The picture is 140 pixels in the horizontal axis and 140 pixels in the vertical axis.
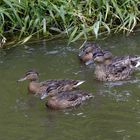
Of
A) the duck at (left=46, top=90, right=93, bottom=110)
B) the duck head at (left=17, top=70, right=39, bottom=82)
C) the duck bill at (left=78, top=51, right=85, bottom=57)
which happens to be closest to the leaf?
the duck bill at (left=78, top=51, right=85, bottom=57)

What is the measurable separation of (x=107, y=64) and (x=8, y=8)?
89.4 inches

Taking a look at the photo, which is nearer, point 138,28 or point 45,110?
point 45,110

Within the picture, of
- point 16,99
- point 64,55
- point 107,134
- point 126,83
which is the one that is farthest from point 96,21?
point 107,134

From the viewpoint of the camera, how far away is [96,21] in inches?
441

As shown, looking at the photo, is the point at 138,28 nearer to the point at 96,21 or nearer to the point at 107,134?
the point at 96,21

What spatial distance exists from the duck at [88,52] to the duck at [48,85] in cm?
121

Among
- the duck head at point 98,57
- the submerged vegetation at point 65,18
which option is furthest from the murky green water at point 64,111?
the submerged vegetation at point 65,18

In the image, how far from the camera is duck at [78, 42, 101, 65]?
33.6ft

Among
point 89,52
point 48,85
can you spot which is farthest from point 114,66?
point 48,85

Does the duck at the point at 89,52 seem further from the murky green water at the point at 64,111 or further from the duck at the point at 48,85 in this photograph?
the duck at the point at 48,85

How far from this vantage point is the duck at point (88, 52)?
1023 centimetres

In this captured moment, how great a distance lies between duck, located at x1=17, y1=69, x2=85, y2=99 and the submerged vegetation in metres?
1.92

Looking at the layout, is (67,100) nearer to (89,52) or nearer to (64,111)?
(64,111)

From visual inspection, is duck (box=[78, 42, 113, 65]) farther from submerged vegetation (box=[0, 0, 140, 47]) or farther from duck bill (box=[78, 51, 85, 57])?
submerged vegetation (box=[0, 0, 140, 47])
